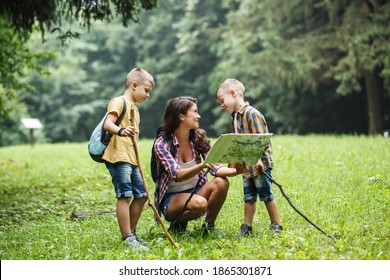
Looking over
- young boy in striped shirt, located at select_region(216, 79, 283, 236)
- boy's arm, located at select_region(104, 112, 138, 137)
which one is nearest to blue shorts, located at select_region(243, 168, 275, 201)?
young boy in striped shirt, located at select_region(216, 79, 283, 236)

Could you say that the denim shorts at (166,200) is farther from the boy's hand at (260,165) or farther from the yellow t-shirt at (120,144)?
the boy's hand at (260,165)

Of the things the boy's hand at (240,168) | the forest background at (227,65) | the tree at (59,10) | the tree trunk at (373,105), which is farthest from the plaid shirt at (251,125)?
the tree trunk at (373,105)

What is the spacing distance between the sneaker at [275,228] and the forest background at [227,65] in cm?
518

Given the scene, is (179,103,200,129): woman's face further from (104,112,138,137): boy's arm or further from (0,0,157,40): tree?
(0,0,157,40): tree

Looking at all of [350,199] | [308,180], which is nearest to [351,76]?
[308,180]

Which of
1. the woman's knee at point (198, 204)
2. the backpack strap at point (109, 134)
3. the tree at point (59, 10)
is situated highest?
the tree at point (59, 10)

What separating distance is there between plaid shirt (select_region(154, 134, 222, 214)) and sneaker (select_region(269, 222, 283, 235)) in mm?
772

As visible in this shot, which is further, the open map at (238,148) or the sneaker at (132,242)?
the sneaker at (132,242)

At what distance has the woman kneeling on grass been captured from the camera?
5.07 meters

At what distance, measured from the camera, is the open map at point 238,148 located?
4605 millimetres

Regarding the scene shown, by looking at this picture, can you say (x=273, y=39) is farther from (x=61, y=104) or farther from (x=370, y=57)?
A: (x=61, y=104)

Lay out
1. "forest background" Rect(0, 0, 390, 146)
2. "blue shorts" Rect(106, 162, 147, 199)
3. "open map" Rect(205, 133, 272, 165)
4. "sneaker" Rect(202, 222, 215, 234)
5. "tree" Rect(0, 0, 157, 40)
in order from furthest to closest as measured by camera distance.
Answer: "forest background" Rect(0, 0, 390, 146)
"tree" Rect(0, 0, 157, 40)
"sneaker" Rect(202, 222, 215, 234)
"blue shorts" Rect(106, 162, 147, 199)
"open map" Rect(205, 133, 272, 165)

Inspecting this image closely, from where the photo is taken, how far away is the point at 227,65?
2097cm
